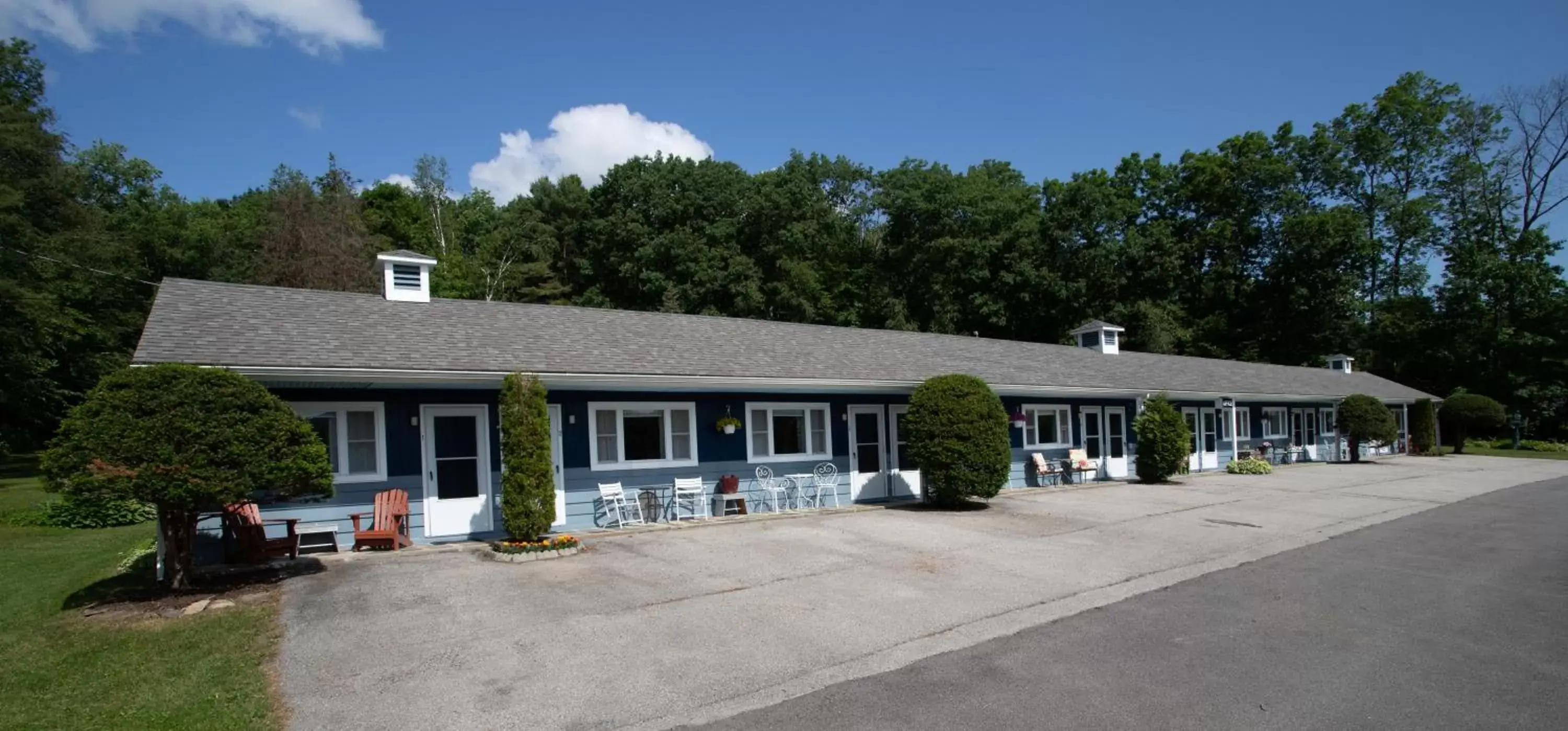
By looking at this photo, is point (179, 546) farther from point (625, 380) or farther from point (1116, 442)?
point (1116, 442)

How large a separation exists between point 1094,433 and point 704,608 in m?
16.4

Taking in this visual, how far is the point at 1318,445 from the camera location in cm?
3045

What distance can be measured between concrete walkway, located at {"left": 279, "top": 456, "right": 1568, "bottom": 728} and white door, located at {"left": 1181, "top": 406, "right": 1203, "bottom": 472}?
10.1 metres

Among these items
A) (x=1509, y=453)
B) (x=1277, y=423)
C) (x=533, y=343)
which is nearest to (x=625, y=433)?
(x=533, y=343)

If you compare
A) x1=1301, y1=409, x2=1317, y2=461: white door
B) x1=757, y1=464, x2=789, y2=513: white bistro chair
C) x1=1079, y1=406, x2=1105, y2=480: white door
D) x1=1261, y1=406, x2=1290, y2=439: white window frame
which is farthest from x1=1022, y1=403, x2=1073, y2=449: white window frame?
x1=1301, y1=409, x2=1317, y2=461: white door

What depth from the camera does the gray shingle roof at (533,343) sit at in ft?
34.8

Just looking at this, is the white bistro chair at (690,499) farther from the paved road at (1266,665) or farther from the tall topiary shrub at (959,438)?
the paved road at (1266,665)

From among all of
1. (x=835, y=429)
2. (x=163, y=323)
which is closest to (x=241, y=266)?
(x=163, y=323)

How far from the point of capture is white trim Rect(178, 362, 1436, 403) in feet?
32.9

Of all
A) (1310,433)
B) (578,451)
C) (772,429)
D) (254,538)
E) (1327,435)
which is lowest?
(1327,435)

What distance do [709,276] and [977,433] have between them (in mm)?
24215

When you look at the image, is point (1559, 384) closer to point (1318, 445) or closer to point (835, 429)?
point (1318, 445)

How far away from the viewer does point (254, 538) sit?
958 centimetres

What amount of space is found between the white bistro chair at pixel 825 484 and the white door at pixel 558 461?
494cm
